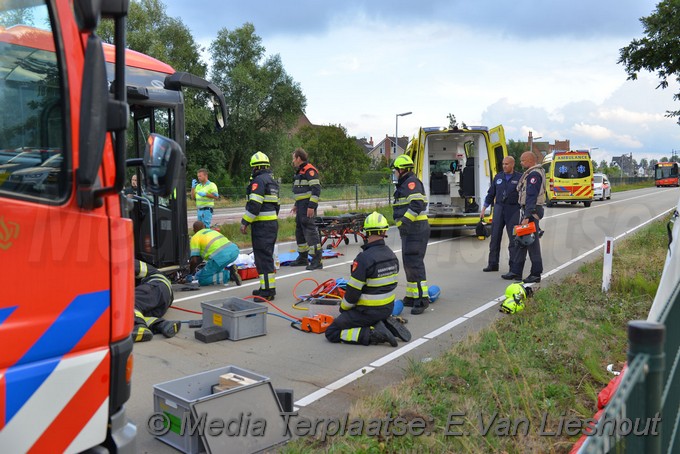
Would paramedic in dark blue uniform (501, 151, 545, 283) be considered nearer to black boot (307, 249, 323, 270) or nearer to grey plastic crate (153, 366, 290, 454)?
black boot (307, 249, 323, 270)

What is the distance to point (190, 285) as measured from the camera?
8.95m

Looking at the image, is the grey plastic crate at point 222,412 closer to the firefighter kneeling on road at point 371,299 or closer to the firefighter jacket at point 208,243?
the firefighter kneeling on road at point 371,299

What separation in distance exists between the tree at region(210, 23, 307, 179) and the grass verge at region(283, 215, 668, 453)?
36707mm

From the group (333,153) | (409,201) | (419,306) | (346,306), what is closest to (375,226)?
(346,306)

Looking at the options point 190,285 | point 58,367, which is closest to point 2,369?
point 58,367

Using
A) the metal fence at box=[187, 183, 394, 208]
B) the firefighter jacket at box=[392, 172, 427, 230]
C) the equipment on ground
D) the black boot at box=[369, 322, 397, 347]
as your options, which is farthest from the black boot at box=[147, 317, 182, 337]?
the metal fence at box=[187, 183, 394, 208]

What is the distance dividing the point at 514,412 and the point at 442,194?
466 inches

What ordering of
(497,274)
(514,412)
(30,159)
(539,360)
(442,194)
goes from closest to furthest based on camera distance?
(30,159), (514,412), (539,360), (497,274), (442,194)

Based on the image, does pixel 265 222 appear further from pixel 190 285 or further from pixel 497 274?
pixel 497 274

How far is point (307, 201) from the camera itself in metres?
10.6

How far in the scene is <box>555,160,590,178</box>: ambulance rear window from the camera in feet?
88.2

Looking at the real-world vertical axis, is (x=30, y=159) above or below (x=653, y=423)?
above

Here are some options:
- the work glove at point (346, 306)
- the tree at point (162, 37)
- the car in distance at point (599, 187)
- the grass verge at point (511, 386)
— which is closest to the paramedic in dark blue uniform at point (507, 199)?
the grass verge at point (511, 386)

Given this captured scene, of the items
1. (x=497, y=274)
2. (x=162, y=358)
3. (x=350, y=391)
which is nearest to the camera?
(x=350, y=391)
